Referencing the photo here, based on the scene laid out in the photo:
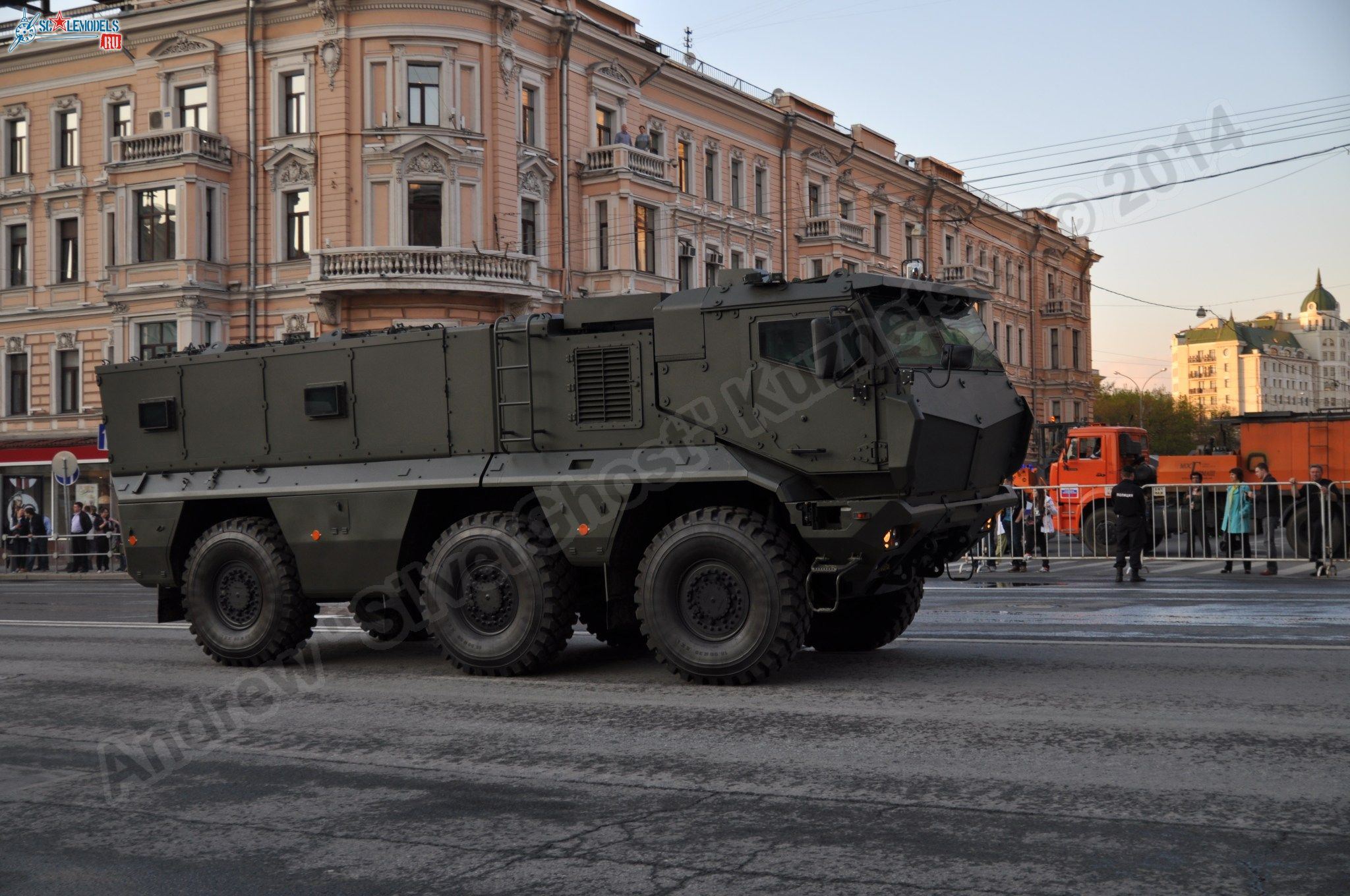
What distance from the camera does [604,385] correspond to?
31.5 feet

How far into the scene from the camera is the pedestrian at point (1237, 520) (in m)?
21.0

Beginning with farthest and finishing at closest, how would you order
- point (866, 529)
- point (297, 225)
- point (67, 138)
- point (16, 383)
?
point (16, 383), point (67, 138), point (297, 225), point (866, 529)

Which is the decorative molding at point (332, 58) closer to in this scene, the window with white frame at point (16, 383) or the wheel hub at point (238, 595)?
the window with white frame at point (16, 383)

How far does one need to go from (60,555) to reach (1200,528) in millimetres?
25693

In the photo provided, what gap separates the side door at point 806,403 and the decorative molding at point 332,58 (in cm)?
2909

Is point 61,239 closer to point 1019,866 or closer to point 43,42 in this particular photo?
point 43,42

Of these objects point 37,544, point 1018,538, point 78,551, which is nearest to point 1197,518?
point 1018,538

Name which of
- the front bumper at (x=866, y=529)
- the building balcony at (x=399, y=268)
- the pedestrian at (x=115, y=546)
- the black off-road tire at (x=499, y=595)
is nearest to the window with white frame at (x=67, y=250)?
the building balcony at (x=399, y=268)

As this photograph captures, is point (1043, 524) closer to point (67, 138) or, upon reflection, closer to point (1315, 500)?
point (1315, 500)

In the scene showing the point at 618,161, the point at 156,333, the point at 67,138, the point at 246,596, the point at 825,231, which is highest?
the point at 67,138

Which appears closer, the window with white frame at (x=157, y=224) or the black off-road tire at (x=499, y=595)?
the black off-road tire at (x=499, y=595)

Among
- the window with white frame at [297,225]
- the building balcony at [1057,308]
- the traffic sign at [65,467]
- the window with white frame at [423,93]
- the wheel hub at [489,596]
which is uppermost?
the window with white frame at [423,93]

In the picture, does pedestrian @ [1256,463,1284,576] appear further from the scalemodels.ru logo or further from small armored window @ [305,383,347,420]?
the scalemodels.ru logo

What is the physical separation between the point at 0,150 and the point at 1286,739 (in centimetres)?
4370
